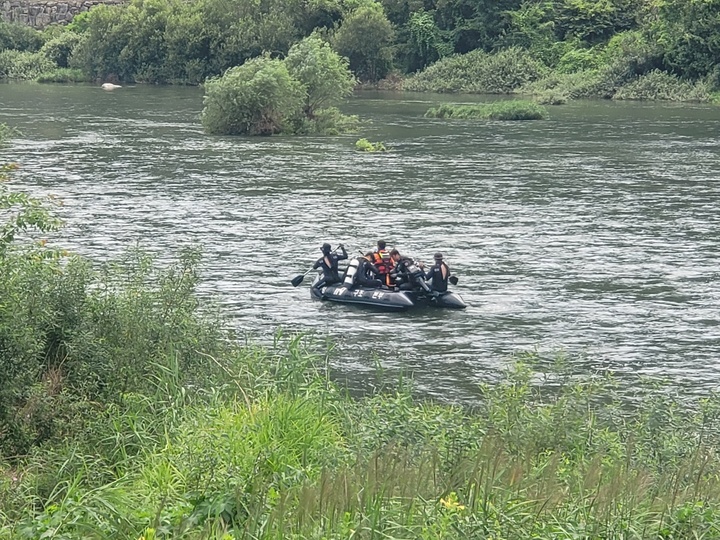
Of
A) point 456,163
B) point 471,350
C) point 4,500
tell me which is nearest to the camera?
point 4,500

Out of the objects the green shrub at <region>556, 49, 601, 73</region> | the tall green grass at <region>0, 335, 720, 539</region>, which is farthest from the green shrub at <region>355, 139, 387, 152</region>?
the green shrub at <region>556, 49, 601, 73</region>

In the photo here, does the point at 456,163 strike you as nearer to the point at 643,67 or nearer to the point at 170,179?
the point at 170,179

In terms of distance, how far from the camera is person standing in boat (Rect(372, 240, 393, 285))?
76.3ft

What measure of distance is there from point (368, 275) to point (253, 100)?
1153 inches

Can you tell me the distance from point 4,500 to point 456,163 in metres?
34.6

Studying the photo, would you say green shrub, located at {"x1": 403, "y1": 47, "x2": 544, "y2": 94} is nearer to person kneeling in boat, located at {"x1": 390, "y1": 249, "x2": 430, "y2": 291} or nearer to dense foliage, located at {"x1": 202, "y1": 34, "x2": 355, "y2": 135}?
dense foliage, located at {"x1": 202, "y1": 34, "x2": 355, "y2": 135}

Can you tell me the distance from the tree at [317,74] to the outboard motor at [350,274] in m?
30.8

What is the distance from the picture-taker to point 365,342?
65.9 feet

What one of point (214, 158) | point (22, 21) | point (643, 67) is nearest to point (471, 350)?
point (214, 158)

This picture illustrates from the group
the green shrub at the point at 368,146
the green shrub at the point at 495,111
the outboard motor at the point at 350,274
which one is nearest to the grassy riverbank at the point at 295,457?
the outboard motor at the point at 350,274

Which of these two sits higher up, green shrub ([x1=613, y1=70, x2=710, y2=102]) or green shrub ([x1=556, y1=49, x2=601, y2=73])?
green shrub ([x1=556, y1=49, x2=601, y2=73])

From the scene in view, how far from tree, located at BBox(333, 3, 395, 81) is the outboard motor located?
67.0 metres

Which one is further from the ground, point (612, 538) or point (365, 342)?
point (612, 538)

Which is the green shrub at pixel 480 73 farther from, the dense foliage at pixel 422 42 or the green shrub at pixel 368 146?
the green shrub at pixel 368 146
